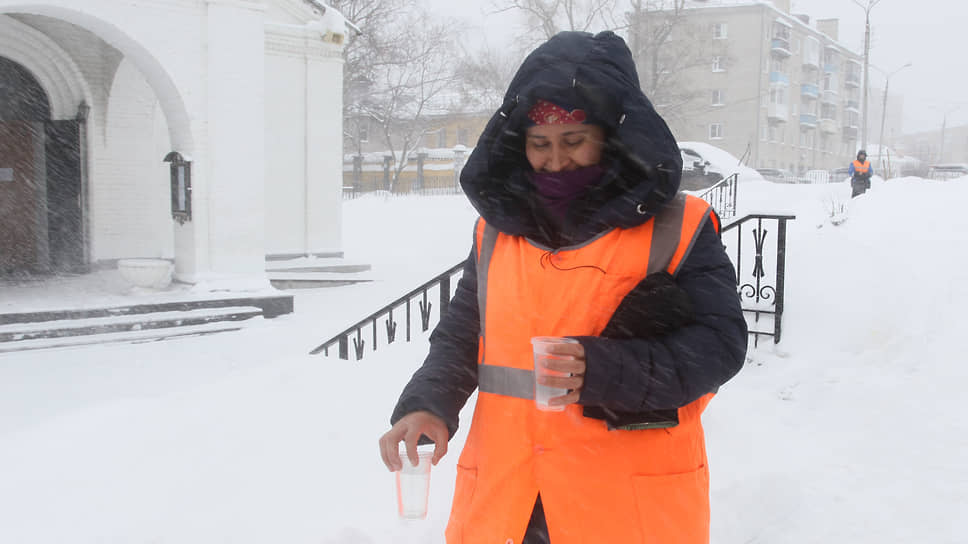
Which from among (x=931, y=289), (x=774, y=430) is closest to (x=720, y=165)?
(x=931, y=289)

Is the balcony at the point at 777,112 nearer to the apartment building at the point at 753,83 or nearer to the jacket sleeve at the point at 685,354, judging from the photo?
the apartment building at the point at 753,83

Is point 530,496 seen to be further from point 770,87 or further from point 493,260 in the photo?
point 770,87

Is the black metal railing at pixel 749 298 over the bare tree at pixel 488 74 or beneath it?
beneath

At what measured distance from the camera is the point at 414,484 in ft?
6.00

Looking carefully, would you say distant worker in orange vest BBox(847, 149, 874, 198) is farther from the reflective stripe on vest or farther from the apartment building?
the apartment building

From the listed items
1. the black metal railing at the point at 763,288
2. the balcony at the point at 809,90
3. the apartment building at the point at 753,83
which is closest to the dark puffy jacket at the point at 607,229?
the black metal railing at the point at 763,288

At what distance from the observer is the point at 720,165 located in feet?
78.5

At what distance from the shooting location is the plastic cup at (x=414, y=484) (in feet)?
5.94

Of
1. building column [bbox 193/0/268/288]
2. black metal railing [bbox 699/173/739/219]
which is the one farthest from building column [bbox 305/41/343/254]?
black metal railing [bbox 699/173/739/219]

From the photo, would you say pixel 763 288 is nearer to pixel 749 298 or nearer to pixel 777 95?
pixel 749 298

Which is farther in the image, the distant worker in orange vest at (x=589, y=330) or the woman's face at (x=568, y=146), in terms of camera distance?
the woman's face at (x=568, y=146)

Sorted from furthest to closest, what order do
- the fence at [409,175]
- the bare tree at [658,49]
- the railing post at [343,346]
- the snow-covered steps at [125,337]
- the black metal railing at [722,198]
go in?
the fence at [409,175] → the bare tree at [658,49] → the black metal railing at [722,198] → the snow-covered steps at [125,337] → the railing post at [343,346]

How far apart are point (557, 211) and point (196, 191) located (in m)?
10.2

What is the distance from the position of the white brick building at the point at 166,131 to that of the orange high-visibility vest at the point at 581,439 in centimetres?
993
